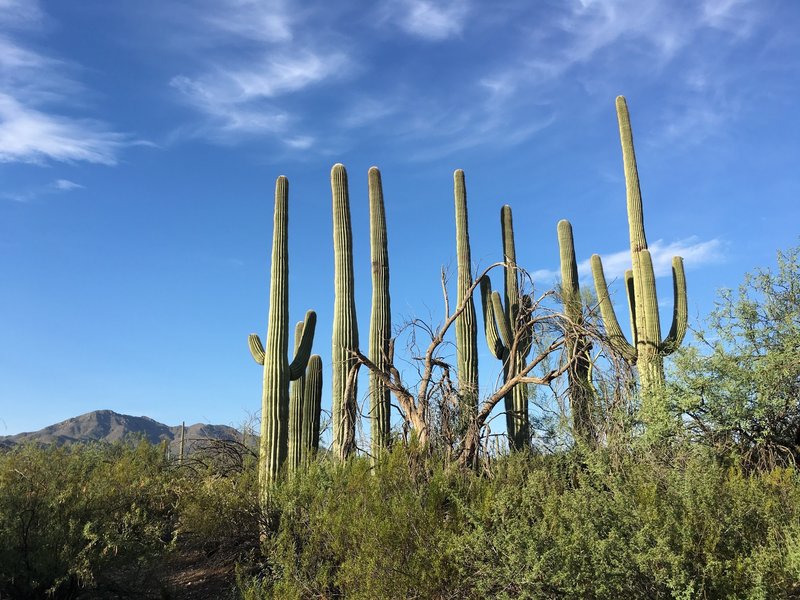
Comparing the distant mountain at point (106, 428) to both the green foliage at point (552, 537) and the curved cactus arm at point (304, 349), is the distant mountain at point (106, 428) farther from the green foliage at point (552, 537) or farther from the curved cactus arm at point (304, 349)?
the green foliage at point (552, 537)

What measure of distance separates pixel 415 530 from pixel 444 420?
364 cm

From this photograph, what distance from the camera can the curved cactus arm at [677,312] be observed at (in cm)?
1458

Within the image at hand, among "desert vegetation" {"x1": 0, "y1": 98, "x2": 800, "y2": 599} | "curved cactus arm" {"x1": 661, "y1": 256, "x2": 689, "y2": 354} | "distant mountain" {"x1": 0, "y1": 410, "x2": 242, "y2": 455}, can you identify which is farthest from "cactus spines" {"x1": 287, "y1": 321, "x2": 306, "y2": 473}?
"distant mountain" {"x1": 0, "y1": 410, "x2": 242, "y2": 455}

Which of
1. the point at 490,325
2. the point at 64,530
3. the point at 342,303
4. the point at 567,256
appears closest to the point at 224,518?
the point at 64,530

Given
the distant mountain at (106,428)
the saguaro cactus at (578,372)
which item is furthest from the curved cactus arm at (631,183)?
the distant mountain at (106,428)

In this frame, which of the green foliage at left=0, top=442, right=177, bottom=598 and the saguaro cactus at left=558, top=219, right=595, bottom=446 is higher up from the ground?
the saguaro cactus at left=558, top=219, right=595, bottom=446

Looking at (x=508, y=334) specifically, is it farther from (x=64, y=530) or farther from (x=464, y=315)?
(x=64, y=530)

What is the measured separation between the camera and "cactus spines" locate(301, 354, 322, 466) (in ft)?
50.6

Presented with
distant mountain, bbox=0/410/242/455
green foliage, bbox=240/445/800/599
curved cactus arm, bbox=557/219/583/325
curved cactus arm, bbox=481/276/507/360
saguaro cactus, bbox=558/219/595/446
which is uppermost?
distant mountain, bbox=0/410/242/455

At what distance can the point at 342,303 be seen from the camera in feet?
46.1

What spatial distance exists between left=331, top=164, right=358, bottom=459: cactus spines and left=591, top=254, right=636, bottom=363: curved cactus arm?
4.64 meters

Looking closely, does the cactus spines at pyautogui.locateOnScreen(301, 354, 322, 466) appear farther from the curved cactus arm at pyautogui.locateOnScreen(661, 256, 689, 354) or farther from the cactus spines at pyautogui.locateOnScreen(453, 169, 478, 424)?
the curved cactus arm at pyautogui.locateOnScreen(661, 256, 689, 354)

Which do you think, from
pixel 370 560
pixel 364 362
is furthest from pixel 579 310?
pixel 370 560

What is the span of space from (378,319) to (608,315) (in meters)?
5.25
